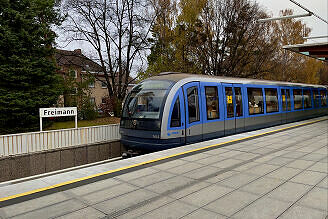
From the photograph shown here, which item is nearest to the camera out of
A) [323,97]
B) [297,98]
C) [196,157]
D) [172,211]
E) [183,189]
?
[172,211]

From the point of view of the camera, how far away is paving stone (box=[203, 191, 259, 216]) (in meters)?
3.67

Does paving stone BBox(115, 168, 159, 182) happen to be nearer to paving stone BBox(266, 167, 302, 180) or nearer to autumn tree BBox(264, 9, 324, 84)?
paving stone BBox(266, 167, 302, 180)

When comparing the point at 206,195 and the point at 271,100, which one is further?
the point at 271,100

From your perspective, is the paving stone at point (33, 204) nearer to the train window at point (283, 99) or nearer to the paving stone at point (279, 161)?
the paving stone at point (279, 161)

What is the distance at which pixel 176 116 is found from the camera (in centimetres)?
872

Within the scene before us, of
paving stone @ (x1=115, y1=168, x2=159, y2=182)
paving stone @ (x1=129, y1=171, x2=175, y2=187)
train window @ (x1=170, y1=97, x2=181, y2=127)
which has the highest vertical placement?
train window @ (x1=170, y1=97, x2=181, y2=127)

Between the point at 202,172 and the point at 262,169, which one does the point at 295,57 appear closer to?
the point at 262,169

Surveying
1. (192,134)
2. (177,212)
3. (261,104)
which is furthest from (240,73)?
(177,212)

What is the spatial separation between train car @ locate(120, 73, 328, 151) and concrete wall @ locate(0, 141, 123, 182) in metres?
2.41

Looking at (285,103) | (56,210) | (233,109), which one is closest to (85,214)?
(56,210)

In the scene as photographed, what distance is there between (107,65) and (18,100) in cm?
1142

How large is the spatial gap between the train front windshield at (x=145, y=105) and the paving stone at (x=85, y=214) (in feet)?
16.2

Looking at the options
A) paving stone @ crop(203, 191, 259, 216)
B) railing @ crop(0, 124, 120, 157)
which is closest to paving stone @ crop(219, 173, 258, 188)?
paving stone @ crop(203, 191, 259, 216)

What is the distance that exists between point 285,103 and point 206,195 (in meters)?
13.6
